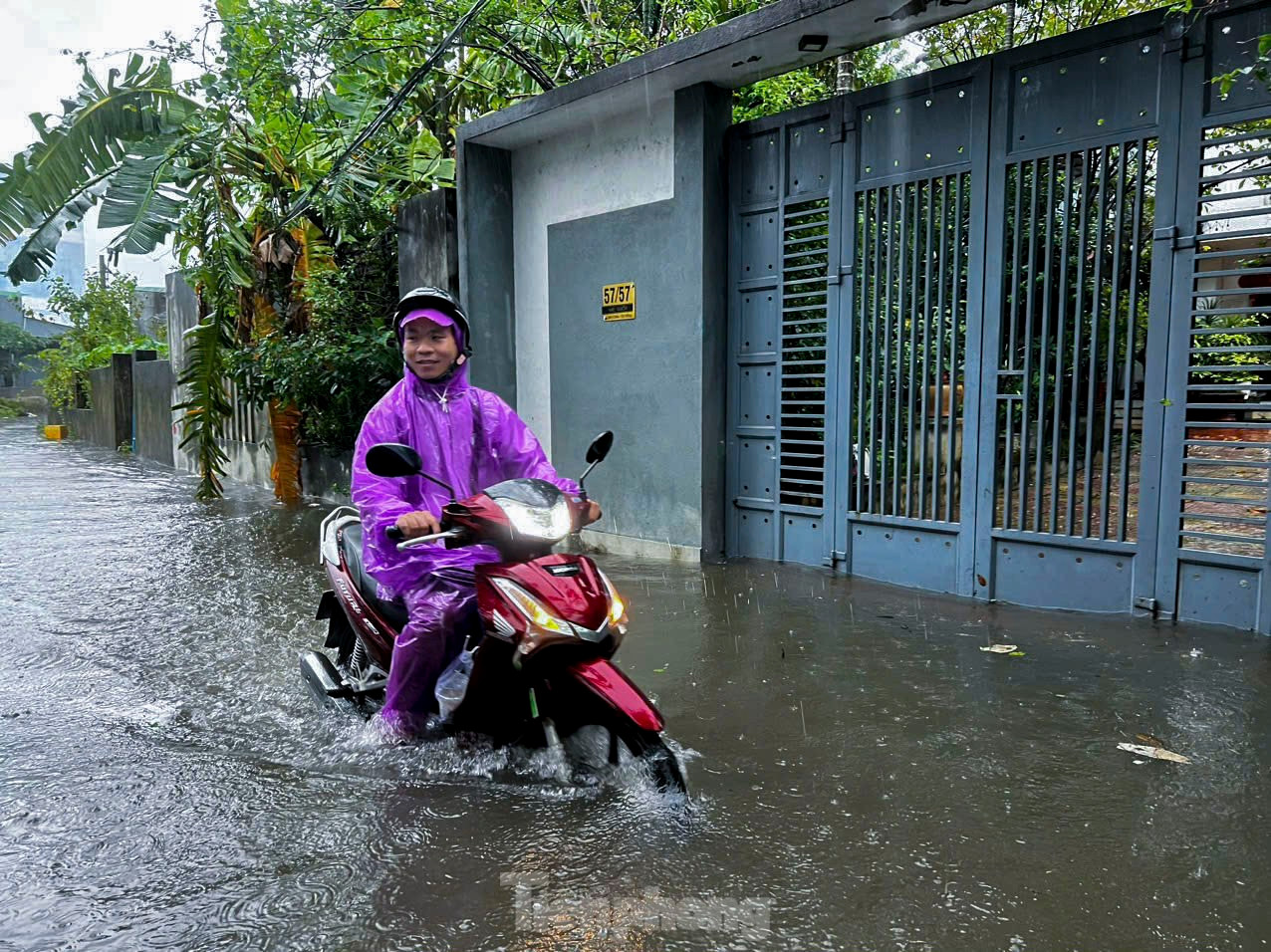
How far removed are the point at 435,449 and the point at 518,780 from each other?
1.24m

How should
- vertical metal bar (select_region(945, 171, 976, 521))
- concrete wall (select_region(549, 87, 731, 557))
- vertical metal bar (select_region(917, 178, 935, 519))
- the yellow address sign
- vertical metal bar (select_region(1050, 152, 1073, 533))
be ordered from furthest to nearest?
1. the yellow address sign
2. concrete wall (select_region(549, 87, 731, 557))
3. vertical metal bar (select_region(917, 178, 935, 519))
4. vertical metal bar (select_region(945, 171, 976, 521))
5. vertical metal bar (select_region(1050, 152, 1073, 533))

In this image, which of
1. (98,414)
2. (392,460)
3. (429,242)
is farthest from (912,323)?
(98,414)

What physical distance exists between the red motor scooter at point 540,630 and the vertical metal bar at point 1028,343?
10.3ft

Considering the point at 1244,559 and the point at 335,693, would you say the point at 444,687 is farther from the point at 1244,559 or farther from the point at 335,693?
the point at 1244,559

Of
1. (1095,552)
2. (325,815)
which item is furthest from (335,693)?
(1095,552)

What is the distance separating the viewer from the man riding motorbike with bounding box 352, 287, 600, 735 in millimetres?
3373

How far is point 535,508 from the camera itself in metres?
3.17

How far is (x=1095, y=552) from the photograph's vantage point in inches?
213

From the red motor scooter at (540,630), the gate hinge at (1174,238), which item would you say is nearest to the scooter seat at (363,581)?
the red motor scooter at (540,630)

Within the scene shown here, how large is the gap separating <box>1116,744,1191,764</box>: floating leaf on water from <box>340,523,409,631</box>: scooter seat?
8.79 feet

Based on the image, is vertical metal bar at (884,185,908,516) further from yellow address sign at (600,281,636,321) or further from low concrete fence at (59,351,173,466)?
low concrete fence at (59,351,173,466)

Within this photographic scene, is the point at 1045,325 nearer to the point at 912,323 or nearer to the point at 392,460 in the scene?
the point at 912,323

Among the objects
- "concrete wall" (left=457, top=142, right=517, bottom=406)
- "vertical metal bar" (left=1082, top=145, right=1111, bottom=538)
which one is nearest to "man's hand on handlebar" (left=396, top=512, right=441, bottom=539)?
"vertical metal bar" (left=1082, top=145, right=1111, bottom=538)

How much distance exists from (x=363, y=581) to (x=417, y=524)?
0.89 m
